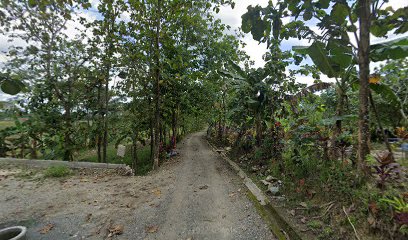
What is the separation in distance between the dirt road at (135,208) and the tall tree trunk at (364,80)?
5.89ft

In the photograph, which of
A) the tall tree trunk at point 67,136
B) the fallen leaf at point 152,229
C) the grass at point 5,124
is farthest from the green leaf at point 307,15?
the grass at point 5,124

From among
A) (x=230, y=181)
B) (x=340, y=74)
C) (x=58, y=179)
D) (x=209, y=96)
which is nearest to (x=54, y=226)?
(x=58, y=179)

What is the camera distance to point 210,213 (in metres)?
3.80

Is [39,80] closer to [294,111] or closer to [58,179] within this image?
[58,179]

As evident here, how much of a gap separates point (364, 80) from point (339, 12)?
1.14 meters

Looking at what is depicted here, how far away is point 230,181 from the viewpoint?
5.68 m

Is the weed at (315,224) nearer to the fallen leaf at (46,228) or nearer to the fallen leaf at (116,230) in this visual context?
the fallen leaf at (116,230)

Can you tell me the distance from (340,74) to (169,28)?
5.31 metres

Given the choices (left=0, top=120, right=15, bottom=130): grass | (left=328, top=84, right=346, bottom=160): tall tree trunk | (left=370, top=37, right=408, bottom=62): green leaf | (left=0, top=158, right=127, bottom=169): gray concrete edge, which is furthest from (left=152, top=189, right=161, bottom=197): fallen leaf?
(left=0, top=120, right=15, bottom=130): grass

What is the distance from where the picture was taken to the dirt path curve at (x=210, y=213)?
3.16 meters

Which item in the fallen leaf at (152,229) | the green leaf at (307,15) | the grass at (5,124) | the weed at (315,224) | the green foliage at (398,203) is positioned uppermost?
the green leaf at (307,15)

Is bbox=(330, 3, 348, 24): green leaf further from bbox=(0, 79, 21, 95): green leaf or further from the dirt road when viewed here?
bbox=(0, 79, 21, 95): green leaf

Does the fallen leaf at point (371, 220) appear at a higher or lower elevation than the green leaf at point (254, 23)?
lower

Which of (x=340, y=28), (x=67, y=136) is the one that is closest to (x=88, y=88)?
(x=67, y=136)
